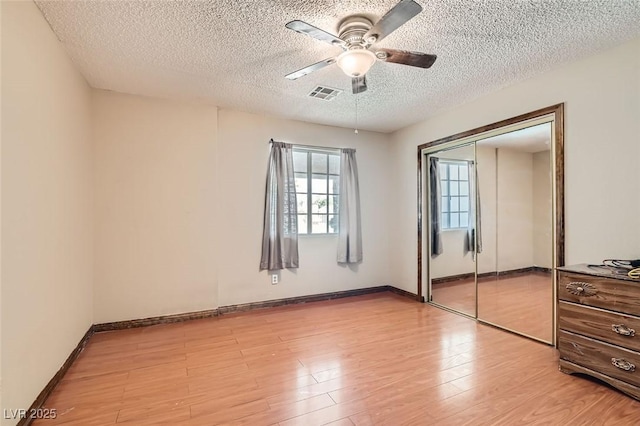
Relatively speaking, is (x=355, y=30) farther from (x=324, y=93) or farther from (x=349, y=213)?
(x=349, y=213)

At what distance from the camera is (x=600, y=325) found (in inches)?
85.5

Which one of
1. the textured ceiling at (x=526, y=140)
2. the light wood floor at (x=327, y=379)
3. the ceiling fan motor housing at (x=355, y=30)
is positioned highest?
the ceiling fan motor housing at (x=355, y=30)

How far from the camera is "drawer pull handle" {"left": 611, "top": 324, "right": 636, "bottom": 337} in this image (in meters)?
2.02

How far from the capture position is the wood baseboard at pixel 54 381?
6.07 ft

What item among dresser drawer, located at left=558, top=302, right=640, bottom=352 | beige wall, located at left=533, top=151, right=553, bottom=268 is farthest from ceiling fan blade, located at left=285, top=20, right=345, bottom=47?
dresser drawer, located at left=558, top=302, right=640, bottom=352

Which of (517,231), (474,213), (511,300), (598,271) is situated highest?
(474,213)

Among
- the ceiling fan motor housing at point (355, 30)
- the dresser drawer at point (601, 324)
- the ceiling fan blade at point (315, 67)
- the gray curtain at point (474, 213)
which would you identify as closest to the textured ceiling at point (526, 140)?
the gray curtain at point (474, 213)

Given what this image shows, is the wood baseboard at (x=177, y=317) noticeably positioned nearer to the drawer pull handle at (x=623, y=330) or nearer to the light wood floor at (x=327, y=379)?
the light wood floor at (x=327, y=379)

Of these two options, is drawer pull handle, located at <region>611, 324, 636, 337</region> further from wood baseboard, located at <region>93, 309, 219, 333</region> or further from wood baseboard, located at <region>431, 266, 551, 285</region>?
wood baseboard, located at <region>93, 309, 219, 333</region>

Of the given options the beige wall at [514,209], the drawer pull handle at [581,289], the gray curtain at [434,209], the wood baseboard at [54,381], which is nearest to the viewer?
the wood baseboard at [54,381]

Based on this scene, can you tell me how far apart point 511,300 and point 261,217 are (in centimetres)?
336

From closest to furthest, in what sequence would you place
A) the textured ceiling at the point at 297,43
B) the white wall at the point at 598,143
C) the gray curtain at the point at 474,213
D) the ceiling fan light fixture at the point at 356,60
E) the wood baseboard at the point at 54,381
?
the wood baseboard at the point at 54,381
the textured ceiling at the point at 297,43
the ceiling fan light fixture at the point at 356,60
the white wall at the point at 598,143
the gray curtain at the point at 474,213

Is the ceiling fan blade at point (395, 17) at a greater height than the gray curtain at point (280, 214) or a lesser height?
greater

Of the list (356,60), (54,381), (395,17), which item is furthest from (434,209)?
(54,381)
